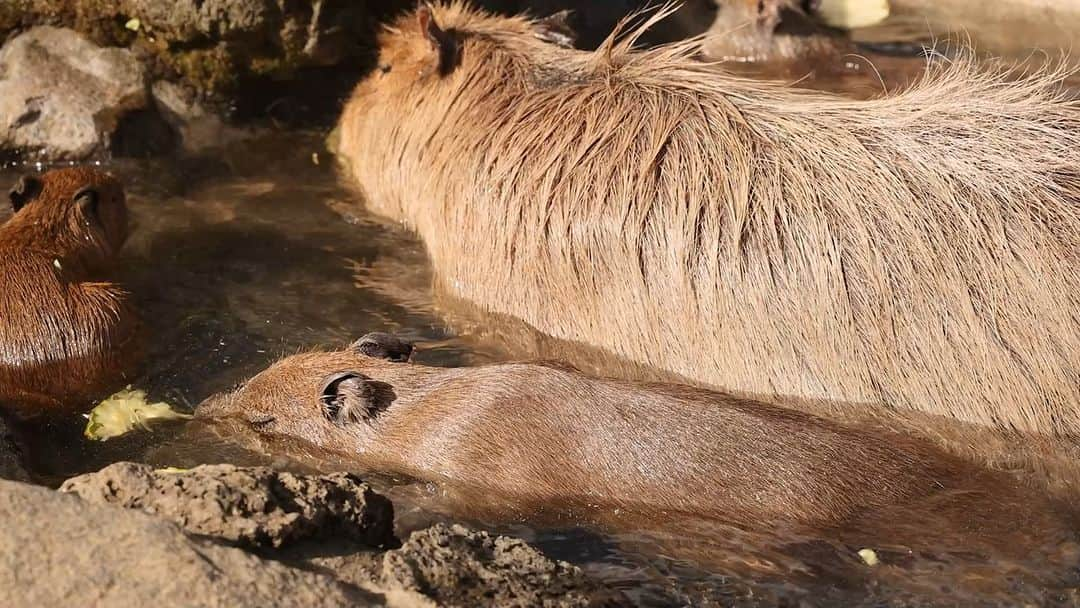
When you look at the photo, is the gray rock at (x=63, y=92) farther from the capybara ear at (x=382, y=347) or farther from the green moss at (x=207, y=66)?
the capybara ear at (x=382, y=347)

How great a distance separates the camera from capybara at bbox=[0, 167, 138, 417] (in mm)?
4293

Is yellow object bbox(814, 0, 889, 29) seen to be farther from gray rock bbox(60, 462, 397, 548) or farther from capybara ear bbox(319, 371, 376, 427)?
gray rock bbox(60, 462, 397, 548)

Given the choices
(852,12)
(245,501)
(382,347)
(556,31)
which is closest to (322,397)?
(382,347)

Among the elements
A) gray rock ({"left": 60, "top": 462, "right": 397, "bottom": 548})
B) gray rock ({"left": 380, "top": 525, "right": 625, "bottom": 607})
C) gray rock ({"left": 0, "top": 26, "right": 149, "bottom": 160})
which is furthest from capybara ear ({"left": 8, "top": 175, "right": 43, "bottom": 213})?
gray rock ({"left": 380, "top": 525, "right": 625, "bottom": 607})

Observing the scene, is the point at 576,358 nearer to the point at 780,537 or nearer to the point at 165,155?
the point at 780,537

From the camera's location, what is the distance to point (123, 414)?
4.25 metres

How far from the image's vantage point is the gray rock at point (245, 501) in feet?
8.87

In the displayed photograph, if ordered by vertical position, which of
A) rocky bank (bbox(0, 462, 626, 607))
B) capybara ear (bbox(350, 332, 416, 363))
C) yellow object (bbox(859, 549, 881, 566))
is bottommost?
yellow object (bbox(859, 549, 881, 566))

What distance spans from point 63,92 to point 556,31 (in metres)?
2.39

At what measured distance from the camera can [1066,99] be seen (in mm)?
4332

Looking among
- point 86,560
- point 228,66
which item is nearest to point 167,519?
point 86,560

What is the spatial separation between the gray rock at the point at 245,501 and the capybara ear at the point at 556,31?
9.56ft

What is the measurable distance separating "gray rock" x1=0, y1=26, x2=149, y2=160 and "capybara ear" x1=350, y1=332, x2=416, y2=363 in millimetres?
2402

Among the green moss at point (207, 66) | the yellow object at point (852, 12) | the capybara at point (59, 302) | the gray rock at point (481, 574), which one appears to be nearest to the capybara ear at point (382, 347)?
the capybara at point (59, 302)
